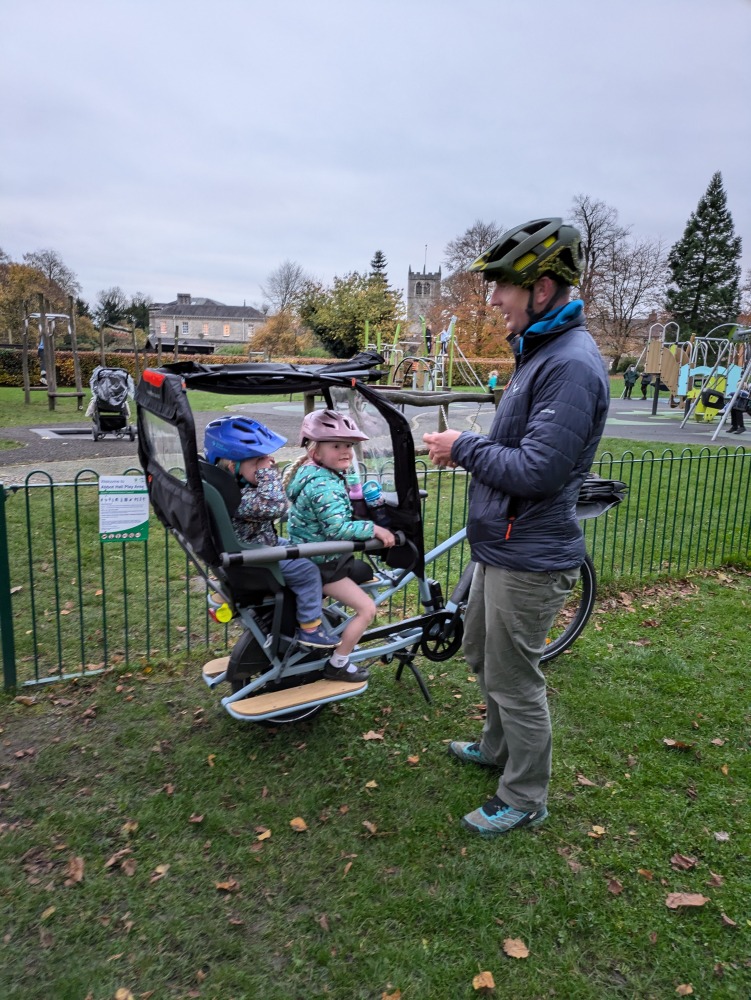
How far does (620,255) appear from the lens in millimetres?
51062

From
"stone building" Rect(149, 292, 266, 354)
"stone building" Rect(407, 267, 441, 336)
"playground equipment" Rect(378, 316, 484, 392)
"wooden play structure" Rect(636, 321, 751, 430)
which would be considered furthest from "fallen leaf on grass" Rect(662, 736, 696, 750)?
"stone building" Rect(149, 292, 266, 354)

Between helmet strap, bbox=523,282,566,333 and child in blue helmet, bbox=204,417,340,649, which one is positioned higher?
helmet strap, bbox=523,282,566,333

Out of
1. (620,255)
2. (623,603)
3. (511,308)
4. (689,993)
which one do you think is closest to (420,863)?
(689,993)

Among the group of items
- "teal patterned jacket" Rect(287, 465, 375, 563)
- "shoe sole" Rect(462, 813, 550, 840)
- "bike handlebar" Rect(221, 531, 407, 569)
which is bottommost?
"shoe sole" Rect(462, 813, 550, 840)

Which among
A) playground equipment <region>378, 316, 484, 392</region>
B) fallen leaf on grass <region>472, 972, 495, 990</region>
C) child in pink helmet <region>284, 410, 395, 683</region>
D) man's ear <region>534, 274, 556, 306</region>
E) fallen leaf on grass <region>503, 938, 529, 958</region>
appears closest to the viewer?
fallen leaf on grass <region>472, 972, 495, 990</region>

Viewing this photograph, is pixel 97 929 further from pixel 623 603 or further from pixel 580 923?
pixel 623 603

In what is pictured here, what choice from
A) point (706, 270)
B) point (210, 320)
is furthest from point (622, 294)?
point (210, 320)

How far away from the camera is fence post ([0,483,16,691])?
361cm

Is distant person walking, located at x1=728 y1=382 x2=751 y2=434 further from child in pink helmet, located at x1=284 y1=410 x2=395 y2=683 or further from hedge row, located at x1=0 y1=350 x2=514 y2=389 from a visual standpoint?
child in pink helmet, located at x1=284 y1=410 x2=395 y2=683

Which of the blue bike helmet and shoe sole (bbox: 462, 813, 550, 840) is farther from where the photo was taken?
the blue bike helmet

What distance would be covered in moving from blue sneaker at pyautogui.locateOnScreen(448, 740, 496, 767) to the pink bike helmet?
1.57 m

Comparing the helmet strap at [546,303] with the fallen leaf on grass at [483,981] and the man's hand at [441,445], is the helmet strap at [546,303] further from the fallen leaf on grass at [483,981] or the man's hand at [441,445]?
the fallen leaf on grass at [483,981]

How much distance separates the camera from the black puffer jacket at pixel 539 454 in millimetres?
2324

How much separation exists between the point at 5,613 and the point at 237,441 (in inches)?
70.8
